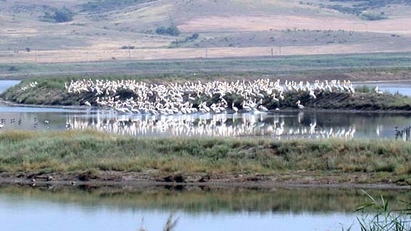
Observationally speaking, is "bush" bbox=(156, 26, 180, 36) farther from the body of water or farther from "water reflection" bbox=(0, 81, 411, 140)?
the body of water

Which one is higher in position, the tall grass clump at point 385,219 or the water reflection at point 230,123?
the tall grass clump at point 385,219

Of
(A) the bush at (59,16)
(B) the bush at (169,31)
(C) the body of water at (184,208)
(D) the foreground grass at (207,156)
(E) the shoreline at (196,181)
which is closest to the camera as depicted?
(C) the body of water at (184,208)

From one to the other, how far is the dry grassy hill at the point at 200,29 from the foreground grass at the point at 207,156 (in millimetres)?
77424

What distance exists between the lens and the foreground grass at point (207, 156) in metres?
27.3

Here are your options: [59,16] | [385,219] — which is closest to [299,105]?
[385,219]

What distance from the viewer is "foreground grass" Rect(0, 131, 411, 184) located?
2731cm

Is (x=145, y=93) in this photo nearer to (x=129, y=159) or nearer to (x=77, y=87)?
(x=77, y=87)

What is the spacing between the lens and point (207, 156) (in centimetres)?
2830

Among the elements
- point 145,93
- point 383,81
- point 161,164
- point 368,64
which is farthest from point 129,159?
point 368,64

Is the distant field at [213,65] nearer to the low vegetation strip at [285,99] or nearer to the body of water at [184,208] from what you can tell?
the low vegetation strip at [285,99]

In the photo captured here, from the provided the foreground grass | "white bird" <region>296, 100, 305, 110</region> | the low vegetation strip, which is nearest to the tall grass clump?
the foreground grass

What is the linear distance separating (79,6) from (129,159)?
147 metres

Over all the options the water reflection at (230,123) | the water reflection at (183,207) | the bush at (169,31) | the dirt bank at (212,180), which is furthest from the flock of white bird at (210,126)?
the bush at (169,31)

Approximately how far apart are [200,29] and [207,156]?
109m
